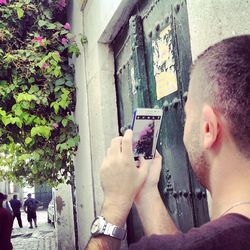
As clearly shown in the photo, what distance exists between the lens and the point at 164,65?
9.59ft

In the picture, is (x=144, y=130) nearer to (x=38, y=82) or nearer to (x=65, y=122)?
(x=65, y=122)

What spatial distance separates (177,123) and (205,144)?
1683 mm

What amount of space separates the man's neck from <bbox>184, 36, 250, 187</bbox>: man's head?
0.04m

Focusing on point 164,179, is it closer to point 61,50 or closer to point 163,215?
point 163,215

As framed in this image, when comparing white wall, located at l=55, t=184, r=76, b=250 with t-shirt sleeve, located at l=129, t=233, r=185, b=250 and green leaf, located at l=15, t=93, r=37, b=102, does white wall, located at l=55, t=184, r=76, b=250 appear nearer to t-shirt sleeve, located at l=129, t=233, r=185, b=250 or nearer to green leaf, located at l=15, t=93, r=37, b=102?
green leaf, located at l=15, t=93, r=37, b=102

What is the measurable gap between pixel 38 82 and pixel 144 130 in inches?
146

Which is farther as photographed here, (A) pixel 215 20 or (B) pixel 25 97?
(B) pixel 25 97

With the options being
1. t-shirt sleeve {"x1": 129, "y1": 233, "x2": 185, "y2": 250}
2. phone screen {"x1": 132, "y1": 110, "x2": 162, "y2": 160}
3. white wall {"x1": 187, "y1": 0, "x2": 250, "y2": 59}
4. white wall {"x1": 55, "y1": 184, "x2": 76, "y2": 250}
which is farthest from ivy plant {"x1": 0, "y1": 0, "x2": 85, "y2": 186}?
t-shirt sleeve {"x1": 129, "y1": 233, "x2": 185, "y2": 250}

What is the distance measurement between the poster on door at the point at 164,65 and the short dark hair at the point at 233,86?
1.64 meters

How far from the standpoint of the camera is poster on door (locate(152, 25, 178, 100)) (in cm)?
281

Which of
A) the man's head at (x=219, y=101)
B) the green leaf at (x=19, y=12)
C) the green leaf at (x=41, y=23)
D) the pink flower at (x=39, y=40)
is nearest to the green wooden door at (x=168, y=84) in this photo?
the man's head at (x=219, y=101)

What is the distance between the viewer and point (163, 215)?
4.86 ft

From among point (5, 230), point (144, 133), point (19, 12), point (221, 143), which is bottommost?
point (5, 230)

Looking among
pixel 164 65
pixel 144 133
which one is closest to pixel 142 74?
pixel 164 65
